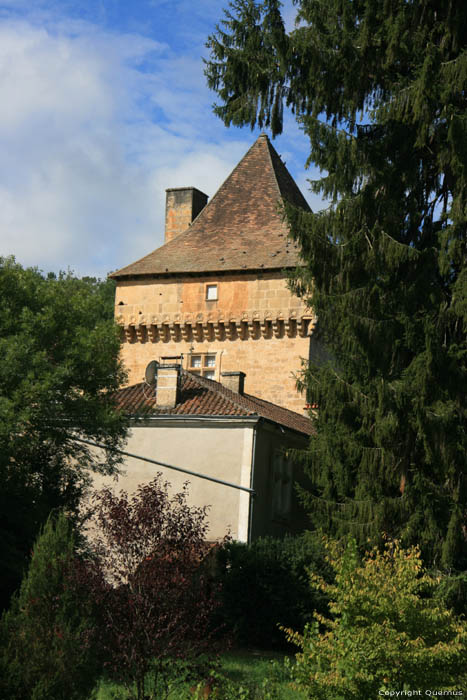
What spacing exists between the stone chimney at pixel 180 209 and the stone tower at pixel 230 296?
1.28 meters

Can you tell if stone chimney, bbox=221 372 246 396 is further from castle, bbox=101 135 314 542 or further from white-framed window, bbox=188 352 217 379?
white-framed window, bbox=188 352 217 379

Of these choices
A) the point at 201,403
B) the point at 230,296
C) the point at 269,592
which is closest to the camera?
the point at 269,592

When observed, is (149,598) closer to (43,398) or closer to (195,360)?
(43,398)

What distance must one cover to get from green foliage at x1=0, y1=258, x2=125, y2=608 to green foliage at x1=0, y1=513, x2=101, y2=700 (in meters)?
4.48

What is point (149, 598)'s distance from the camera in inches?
443

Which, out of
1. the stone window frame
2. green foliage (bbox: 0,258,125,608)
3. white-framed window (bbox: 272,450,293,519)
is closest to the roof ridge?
white-framed window (bbox: 272,450,293,519)

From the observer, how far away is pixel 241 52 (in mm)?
17594

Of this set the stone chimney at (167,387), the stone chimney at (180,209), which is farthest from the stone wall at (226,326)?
the stone chimney at (167,387)

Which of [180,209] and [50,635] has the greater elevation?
[180,209]

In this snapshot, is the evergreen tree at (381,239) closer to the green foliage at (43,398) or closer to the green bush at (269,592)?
the green bush at (269,592)

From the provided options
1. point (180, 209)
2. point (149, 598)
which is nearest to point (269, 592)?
point (149, 598)

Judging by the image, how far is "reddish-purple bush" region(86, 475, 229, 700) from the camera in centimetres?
1109

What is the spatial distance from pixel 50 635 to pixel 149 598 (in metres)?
1.24

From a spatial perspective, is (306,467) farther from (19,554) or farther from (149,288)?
(149,288)
